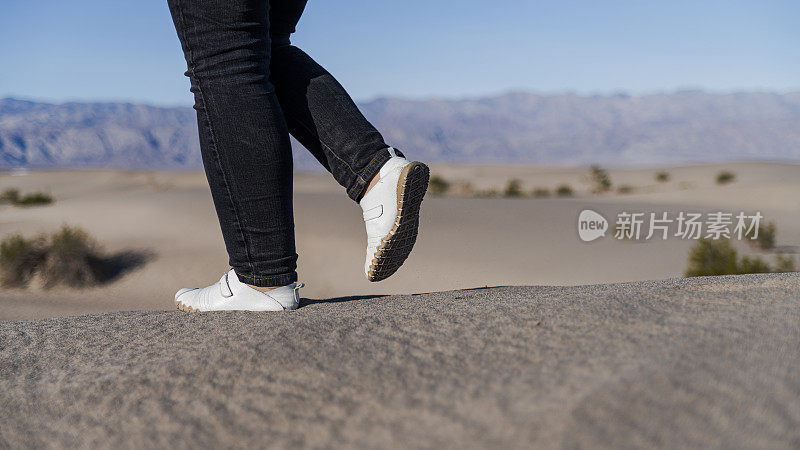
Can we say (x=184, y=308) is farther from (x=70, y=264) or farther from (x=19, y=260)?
(x=19, y=260)

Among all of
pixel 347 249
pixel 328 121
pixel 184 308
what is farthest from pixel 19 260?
pixel 328 121

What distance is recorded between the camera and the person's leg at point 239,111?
5.49ft

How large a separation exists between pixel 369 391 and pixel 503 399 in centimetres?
22

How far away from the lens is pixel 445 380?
1028mm

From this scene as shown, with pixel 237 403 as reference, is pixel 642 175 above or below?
below

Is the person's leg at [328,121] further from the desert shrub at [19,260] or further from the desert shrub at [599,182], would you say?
the desert shrub at [599,182]

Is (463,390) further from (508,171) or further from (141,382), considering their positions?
(508,171)

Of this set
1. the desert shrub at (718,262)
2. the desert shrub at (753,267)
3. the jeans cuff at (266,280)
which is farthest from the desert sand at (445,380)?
the desert shrub at (718,262)

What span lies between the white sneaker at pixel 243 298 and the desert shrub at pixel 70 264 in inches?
267

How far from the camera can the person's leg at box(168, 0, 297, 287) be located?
167 centimetres

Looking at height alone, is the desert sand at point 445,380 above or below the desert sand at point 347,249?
above

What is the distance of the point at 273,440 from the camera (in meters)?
0.92

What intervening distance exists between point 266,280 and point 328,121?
1.61 ft

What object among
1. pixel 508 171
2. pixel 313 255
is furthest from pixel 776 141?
pixel 313 255
